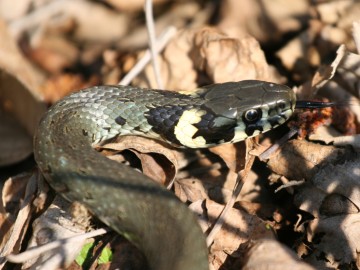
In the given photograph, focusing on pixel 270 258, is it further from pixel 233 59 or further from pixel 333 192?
pixel 233 59

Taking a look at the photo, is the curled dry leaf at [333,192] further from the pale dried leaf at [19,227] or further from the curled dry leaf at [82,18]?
the curled dry leaf at [82,18]

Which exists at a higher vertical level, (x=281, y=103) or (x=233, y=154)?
(x=281, y=103)

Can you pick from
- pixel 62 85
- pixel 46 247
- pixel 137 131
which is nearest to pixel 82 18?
pixel 62 85

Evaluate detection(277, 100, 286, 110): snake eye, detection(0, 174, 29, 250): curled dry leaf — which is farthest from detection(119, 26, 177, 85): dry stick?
detection(277, 100, 286, 110): snake eye

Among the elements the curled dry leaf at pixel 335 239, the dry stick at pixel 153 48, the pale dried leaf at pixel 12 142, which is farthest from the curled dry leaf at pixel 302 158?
the pale dried leaf at pixel 12 142

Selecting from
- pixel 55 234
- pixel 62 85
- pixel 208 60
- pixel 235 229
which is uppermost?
pixel 208 60

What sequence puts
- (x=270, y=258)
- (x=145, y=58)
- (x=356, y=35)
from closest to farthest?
(x=270, y=258)
(x=356, y=35)
(x=145, y=58)
